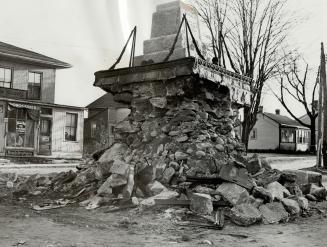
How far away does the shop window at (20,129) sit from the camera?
22.3 metres

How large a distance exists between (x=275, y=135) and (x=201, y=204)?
3921 cm

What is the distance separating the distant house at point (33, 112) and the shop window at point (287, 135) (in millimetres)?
25533

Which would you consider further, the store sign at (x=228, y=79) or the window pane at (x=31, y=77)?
the window pane at (x=31, y=77)

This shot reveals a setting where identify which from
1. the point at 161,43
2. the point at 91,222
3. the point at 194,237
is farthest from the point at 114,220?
the point at 161,43

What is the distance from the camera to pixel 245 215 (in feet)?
17.1

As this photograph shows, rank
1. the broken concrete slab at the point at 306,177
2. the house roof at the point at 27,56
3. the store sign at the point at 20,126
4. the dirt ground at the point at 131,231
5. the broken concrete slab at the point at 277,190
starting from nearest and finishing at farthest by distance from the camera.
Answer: the dirt ground at the point at 131,231 < the broken concrete slab at the point at 277,190 < the broken concrete slab at the point at 306,177 < the house roof at the point at 27,56 < the store sign at the point at 20,126

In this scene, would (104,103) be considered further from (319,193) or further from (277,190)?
(277,190)

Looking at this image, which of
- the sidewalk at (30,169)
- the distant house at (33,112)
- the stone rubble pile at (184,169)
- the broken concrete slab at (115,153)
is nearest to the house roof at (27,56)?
the distant house at (33,112)

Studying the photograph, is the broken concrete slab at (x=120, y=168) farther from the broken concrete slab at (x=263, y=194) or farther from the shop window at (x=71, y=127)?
the shop window at (x=71, y=127)

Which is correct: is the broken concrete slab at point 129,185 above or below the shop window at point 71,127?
below

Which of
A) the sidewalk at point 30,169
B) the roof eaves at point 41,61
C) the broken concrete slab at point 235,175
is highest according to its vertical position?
the roof eaves at point 41,61

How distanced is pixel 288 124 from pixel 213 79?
3892cm

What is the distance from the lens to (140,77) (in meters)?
7.18

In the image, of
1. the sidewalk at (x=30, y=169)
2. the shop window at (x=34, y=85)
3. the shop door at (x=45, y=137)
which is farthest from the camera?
the shop window at (x=34, y=85)
